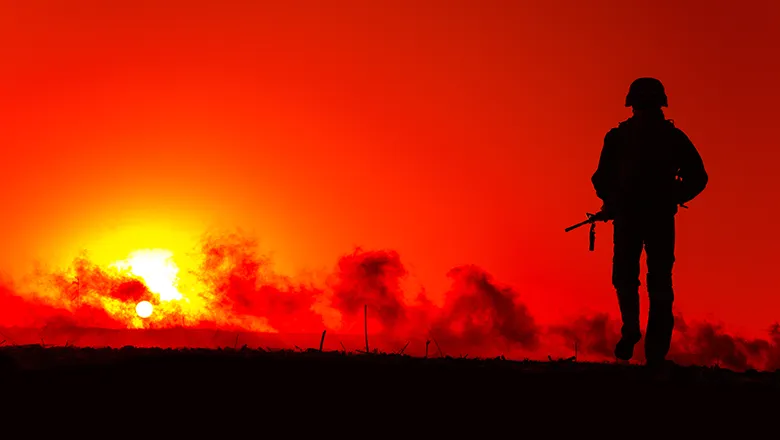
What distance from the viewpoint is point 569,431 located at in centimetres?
941

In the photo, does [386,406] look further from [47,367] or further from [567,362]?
[567,362]

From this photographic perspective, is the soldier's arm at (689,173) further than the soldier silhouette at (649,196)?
Yes

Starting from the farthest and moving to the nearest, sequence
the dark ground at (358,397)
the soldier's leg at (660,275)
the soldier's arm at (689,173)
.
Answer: the soldier's arm at (689,173) → the soldier's leg at (660,275) → the dark ground at (358,397)

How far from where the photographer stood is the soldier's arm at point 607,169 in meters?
15.7

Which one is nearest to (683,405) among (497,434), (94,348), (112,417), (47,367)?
(497,434)

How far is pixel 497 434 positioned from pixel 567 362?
5.58 metres

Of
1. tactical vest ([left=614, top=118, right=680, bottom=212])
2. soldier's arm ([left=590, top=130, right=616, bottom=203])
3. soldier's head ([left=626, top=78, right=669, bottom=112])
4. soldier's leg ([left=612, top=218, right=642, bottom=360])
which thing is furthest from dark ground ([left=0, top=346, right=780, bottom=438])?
soldier's head ([left=626, top=78, right=669, bottom=112])

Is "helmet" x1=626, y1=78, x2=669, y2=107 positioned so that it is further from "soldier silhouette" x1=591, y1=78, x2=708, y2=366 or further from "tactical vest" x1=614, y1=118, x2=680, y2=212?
"tactical vest" x1=614, y1=118, x2=680, y2=212

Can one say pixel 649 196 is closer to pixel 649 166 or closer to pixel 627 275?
pixel 649 166

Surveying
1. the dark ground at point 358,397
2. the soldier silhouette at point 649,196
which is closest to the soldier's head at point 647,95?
the soldier silhouette at point 649,196

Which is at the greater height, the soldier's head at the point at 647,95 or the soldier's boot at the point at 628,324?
the soldier's head at the point at 647,95

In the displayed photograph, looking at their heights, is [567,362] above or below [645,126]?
below

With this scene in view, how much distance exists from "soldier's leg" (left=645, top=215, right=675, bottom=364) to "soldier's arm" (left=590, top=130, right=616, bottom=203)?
88 centimetres

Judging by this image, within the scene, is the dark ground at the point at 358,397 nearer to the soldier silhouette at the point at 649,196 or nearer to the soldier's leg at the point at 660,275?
the soldier's leg at the point at 660,275
